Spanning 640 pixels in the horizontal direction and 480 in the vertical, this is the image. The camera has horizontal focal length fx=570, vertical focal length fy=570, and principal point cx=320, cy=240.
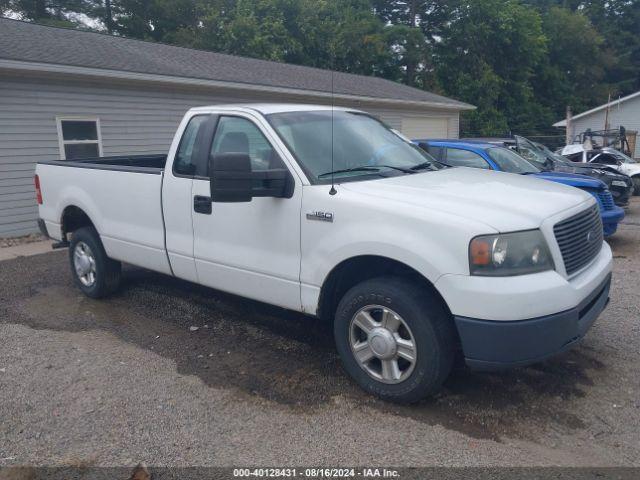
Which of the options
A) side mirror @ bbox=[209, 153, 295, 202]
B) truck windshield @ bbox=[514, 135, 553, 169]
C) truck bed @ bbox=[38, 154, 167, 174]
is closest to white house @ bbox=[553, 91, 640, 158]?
truck windshield @ bbox=[514, 135, 553, 169]

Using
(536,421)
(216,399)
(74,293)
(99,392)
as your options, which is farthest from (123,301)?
(536,421)

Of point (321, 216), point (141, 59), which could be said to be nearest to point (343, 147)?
point (321, 216)

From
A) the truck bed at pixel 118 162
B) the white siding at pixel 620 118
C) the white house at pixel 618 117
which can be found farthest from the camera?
the white siding at pixel 620 118

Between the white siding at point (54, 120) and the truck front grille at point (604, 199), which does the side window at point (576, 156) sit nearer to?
the truck front grille at point (604, 199)

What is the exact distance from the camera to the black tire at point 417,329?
3479mm

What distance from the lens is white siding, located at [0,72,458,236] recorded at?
10.1 m

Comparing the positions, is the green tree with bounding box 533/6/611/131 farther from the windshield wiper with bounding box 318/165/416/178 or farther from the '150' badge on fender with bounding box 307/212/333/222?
the '150' badge on fender with bounding box 307/212/333/222

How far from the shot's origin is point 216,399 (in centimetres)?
391

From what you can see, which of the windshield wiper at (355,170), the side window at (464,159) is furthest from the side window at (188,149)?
the side window at (464,159)

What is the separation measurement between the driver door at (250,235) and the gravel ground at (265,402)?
A: 0.63m

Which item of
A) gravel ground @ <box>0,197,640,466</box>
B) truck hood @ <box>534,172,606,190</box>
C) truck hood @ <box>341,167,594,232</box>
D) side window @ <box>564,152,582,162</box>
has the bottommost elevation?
gravel ground @ <box>0,197,640,466</box>

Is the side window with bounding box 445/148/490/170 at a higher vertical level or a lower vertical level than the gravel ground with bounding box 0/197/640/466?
higher

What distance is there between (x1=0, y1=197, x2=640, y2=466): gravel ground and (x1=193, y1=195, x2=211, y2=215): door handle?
1162 millimetres

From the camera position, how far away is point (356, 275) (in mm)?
4051
